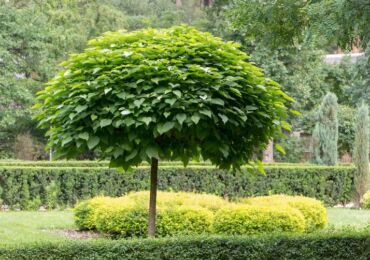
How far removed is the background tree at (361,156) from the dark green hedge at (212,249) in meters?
10.5

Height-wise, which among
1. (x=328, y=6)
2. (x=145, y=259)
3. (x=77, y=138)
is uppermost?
(x=328, y=6)

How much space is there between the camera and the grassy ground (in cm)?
874

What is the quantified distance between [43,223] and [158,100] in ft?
20.2

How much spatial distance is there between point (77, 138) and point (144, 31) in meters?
1.41

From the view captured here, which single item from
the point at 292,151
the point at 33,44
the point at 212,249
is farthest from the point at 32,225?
the point at 292,151

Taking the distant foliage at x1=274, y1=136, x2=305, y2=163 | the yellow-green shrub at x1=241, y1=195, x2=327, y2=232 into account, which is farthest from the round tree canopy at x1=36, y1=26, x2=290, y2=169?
the distant foliage at x1=274, y1=136, x2=305, y2=163

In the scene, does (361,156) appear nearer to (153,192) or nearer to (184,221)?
(184,221)

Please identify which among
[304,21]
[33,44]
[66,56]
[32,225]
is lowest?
[32,225]

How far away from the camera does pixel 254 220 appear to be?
8.13 m

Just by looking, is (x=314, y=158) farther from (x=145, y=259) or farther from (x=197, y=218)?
(x=145, y=259)

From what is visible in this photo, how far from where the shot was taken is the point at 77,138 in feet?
17.9

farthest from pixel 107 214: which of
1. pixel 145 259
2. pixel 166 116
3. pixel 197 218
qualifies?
pixel 166 116

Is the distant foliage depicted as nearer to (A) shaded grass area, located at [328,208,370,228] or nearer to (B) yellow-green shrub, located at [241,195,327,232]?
(A) shaded grass area, located at [328,208,370,228]

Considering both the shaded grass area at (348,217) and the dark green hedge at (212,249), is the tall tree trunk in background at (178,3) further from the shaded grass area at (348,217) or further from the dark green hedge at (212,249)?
the dark green hedge at (212,249)
